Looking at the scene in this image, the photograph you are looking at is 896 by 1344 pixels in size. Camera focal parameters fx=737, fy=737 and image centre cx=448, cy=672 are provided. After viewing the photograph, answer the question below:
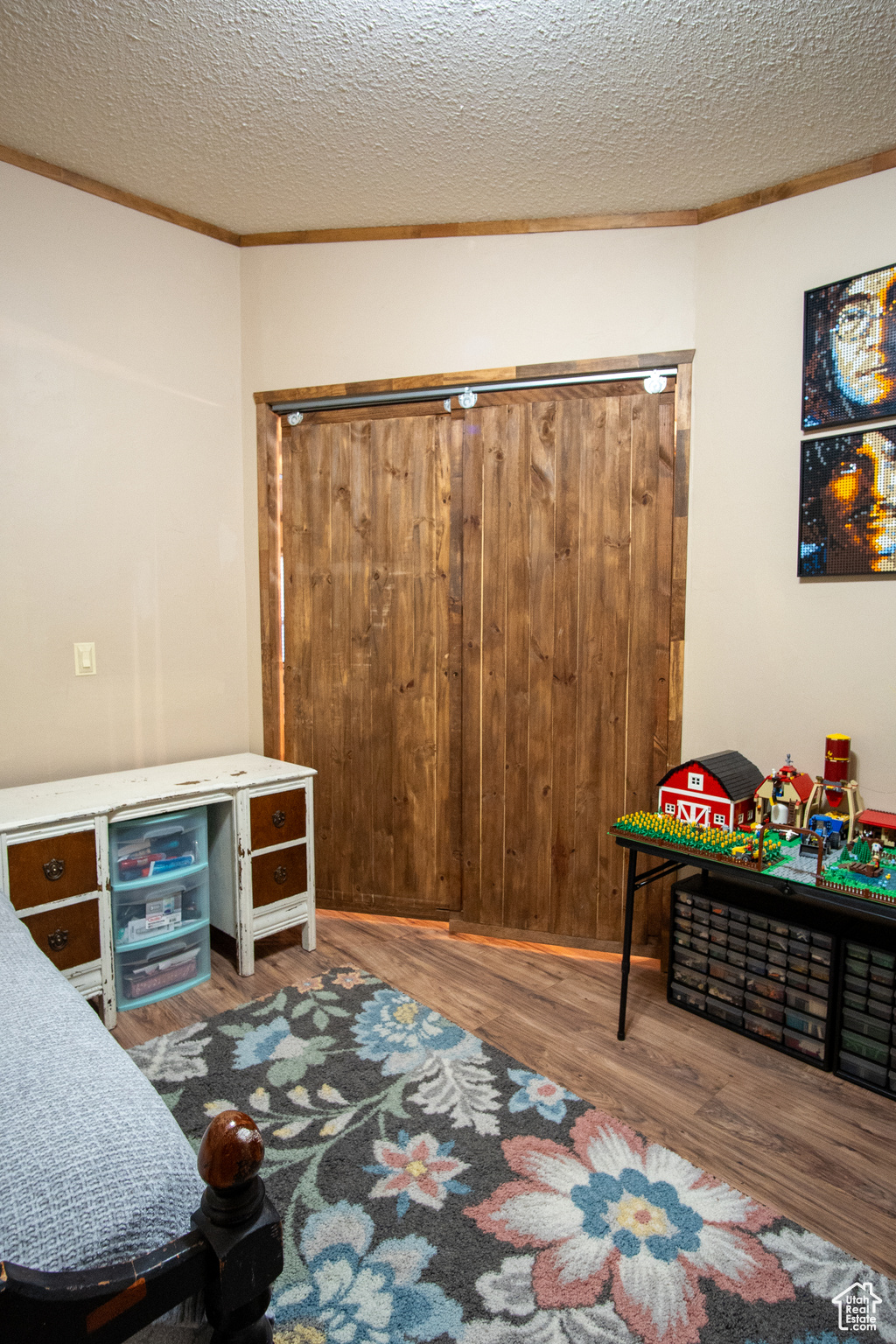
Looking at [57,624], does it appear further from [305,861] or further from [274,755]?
[305,861]

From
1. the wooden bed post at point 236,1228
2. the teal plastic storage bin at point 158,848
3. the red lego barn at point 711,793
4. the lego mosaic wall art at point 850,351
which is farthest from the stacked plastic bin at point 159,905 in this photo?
the lego mosaic wall art at point 850,351

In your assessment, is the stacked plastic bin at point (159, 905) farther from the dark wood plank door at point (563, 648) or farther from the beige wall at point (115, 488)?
the dark wood plank door at point (563, 648)

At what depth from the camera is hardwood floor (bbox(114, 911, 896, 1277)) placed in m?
1.67

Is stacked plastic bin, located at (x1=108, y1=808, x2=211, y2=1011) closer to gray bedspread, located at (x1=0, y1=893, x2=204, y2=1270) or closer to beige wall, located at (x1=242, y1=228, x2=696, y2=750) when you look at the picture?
beige wall, located at (x1=242, y1=228, x2=696, y2=750)

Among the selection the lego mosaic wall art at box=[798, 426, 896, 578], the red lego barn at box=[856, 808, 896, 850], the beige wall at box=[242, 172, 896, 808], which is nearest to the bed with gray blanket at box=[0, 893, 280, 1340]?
the red lego barn at box=[856, 808, 896, 850]

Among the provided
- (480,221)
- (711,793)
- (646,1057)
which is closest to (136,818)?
(646,1057)

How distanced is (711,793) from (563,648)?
0.79 m

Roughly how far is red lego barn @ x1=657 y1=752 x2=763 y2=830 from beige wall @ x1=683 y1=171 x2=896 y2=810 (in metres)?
0.22

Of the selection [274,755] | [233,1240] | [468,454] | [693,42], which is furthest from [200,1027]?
[693,42]

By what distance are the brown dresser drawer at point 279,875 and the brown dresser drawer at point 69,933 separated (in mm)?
553

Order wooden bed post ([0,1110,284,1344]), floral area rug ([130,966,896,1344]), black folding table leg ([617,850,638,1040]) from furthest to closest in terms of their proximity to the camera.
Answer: black folding table leg ([617,850,638,1040]) < floral area rug ([130,966,896,1344]) < wooden bed post ([0,1110,284,1344])

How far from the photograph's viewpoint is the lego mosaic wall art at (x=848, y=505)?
2146 mm

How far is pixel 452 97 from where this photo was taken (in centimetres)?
206

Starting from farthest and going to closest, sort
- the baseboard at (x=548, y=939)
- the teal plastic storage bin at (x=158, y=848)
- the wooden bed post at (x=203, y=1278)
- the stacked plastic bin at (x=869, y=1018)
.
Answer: the baseboard at (x=548, y=939) → the teal plastic storage bin at (x=158, y=848) → the stacked plastic bin at (x=869, y=1018) → the wooden bed post at (x=203, y=1278)
